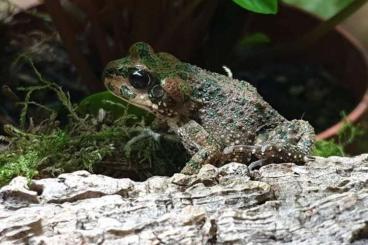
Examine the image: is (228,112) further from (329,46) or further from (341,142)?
(329,46)

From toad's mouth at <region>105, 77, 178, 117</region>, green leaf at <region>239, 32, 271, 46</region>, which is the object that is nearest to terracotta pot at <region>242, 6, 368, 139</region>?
green leaf at <region>239, 32, 271, 46</region>

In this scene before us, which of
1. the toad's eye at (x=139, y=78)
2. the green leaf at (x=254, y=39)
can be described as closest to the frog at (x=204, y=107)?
the toad's eye at (x=139, y=78)

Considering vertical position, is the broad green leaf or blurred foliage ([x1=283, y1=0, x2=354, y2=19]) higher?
blurred foliage ([x1=283, y1=0, x2=354, y2=19])

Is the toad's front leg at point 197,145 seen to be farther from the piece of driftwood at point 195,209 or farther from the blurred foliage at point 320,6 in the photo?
the blurred foliage at point 320,6

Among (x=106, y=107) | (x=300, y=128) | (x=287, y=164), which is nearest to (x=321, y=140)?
(x=300, y=128)

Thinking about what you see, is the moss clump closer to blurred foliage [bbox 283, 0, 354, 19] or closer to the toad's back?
the toad's back

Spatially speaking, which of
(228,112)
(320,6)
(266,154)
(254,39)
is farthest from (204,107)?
(320,6)

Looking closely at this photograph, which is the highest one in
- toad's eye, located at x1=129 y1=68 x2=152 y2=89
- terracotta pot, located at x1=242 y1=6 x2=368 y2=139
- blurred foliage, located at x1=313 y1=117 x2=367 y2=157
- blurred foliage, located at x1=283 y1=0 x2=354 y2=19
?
blurred foliage, located at x1=283 y1=0 x2=354 y2=19
